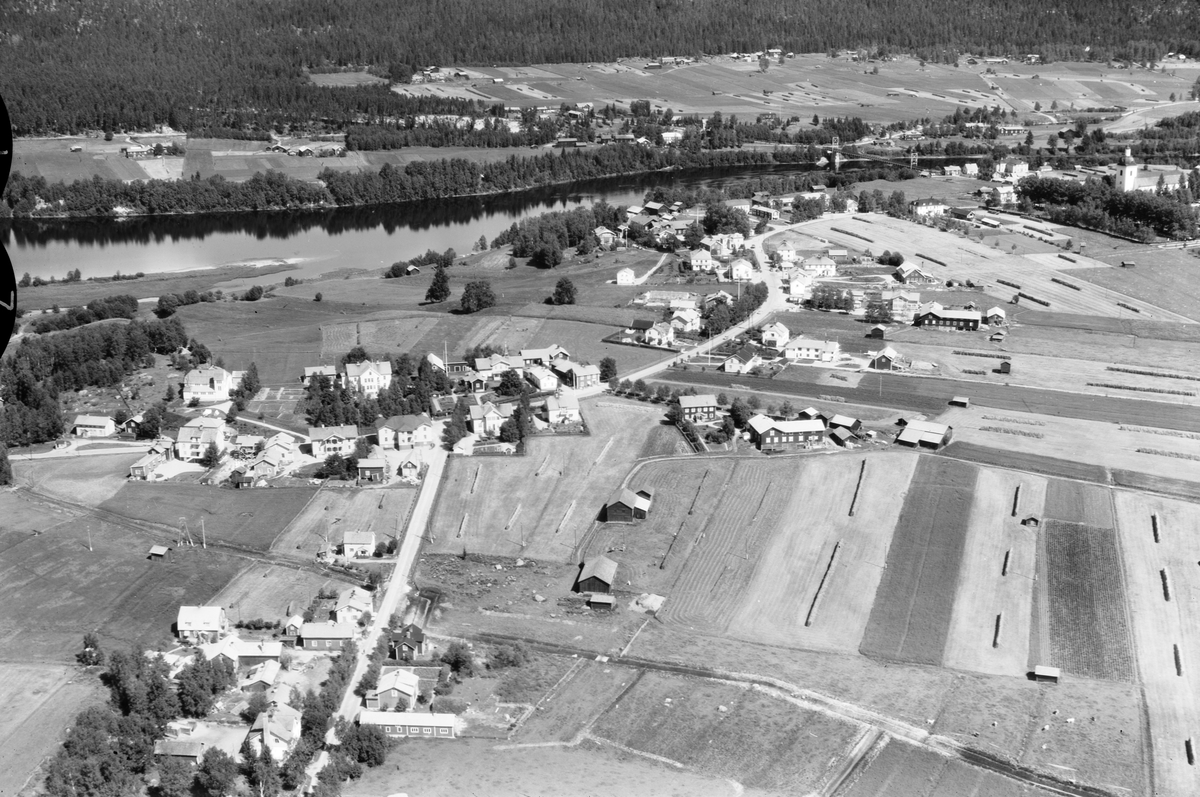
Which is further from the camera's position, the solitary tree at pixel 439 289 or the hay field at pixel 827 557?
the solitary tree at pixel 439 289

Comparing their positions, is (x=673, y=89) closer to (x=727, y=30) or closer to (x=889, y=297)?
(x=727, y=30)

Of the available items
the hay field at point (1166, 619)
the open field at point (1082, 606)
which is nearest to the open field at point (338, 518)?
the open field at point (1082, 606)

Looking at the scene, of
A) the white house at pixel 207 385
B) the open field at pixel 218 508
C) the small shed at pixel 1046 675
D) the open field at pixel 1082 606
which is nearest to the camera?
the small shed at pixel 1046 675

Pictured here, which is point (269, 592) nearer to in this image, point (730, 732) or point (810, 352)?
point (730, 732)

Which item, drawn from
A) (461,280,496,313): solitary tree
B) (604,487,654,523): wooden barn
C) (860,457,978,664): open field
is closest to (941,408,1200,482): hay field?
(860,457,978,664): open field

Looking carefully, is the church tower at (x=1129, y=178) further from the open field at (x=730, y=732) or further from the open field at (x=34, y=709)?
the open field at (x=34, y=709)

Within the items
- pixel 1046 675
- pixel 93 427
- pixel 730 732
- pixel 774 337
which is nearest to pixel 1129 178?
pixel 774 337

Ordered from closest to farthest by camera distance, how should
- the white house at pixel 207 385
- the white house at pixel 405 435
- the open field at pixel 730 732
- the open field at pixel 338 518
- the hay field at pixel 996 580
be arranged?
the open field at pixel 730 732
the hay field at pixel 996 580
the open field at pixel 338 518
the white house at pixel 405 435
the white house at pixel 207 385
